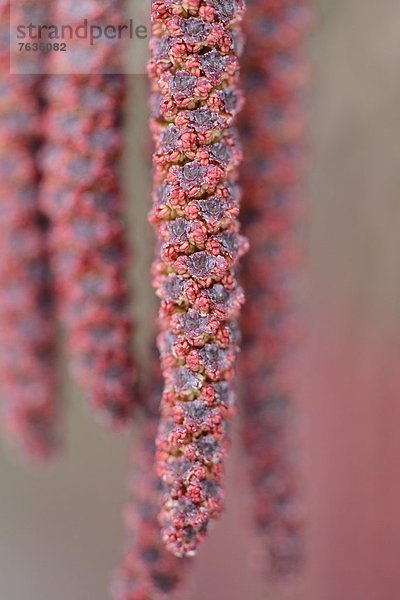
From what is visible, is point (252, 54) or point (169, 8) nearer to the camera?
point (169, 8)

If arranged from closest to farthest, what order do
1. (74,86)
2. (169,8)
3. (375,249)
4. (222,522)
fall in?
1. (169,8)
2. (74,86)
3. (375,249)
4. (222,522)

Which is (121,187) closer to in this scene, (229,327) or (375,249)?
(229,327)

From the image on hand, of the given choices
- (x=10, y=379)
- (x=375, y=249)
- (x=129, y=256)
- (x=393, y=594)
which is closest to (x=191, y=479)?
(x=129, y=256)

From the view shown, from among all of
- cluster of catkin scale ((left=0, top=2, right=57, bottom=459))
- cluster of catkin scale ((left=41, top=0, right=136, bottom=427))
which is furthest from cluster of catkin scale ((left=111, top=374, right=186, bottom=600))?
cluster of catkin scale ((left=0, top=2, right=57, bottom=459))

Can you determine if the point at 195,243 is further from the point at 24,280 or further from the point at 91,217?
the point at 24,280

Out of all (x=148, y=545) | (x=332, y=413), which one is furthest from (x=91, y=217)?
(x=332, y=413)

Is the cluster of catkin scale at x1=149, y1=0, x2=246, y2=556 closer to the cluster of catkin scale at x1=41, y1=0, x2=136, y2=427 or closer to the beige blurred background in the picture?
the cluster of catkin scale at x1=41, y1=0, x2=136, y2=427

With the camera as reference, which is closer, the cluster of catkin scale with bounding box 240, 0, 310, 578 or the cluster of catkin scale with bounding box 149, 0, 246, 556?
the cluster of catkin scale with bounding box 149, 0, 246, 556
